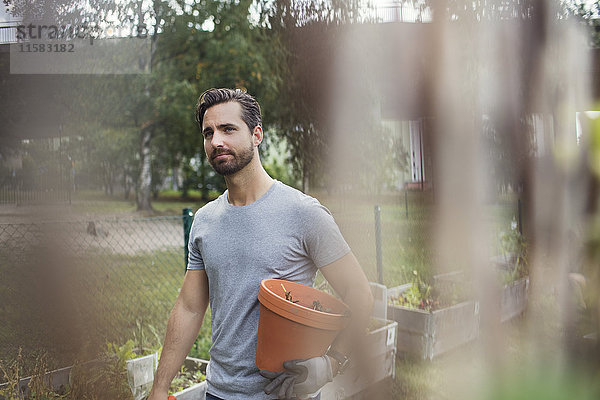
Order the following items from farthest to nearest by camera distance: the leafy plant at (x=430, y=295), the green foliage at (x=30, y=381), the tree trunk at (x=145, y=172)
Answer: the tree trunk at (x=145, y=172), the green foliage at (x=30, y=381), the leafy plant at (x=430, y=295)

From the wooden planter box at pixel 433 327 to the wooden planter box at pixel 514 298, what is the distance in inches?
2.9

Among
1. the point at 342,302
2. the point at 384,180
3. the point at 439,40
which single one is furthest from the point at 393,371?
the point at 439,40

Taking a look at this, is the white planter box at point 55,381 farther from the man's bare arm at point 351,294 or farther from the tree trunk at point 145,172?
the tree trunk at point 145,172

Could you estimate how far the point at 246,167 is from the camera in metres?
1.12

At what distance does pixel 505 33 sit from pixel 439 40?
0.54 feet

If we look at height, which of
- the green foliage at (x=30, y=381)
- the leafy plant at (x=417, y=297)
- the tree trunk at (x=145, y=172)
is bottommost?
the green foliage at (x=30, y=381)

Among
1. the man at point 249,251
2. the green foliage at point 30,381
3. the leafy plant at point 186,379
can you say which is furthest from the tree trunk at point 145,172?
the man at point 249,251

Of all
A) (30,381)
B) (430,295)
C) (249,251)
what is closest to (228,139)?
(249,251)

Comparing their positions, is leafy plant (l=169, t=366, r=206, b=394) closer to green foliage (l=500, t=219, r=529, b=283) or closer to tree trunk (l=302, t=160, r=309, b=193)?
tree trunk (l=302, t=160, r=309, b=193)

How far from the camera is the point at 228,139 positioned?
1089 millimetres

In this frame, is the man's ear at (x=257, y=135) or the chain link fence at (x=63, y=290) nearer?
the man's ear at (x=257, y=135)

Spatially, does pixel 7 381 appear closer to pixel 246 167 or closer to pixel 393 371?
pixel 246 167

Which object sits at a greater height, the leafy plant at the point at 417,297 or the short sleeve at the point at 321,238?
the short sleeve at the point at 321,238

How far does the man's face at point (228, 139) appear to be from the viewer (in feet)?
3.56
